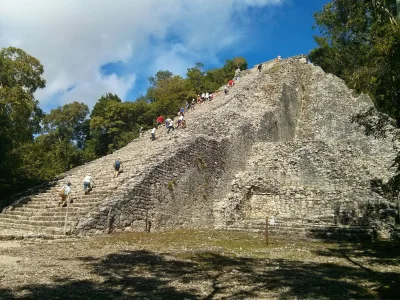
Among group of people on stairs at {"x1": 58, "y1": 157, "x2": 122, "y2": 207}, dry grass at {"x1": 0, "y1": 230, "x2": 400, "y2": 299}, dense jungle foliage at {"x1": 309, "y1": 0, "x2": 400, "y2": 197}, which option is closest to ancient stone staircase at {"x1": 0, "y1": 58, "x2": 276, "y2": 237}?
group of people on stairs at {"x1": 58, "y1": 157, "x2": 122, "y2": 207}

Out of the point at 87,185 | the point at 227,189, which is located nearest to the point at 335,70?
the point at 227,189

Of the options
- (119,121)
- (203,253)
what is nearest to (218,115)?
(203,253)

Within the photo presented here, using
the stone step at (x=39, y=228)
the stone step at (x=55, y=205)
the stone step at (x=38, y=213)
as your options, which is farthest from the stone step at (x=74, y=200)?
the stone step at (x=39, y=228)

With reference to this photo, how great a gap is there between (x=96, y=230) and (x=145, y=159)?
16.5ft

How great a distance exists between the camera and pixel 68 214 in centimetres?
1312

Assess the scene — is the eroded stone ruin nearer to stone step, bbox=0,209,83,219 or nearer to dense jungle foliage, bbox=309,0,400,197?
stone step, bbox=0,209,83,219

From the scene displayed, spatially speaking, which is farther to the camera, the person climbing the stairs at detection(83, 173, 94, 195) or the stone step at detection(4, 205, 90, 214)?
the person climbing the stairs at detection(83, 173, 94, 195)

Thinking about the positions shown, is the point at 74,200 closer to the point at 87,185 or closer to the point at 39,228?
the point at 87,185

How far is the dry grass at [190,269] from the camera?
606cm

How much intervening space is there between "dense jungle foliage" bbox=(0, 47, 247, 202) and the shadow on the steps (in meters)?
9.54

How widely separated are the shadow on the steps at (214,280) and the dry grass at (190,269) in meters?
0.01

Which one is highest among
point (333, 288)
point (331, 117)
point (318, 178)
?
point (331, 117)

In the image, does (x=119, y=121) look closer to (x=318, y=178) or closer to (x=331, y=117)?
(x=331, y=117)

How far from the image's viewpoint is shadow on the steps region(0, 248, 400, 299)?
235 inches
